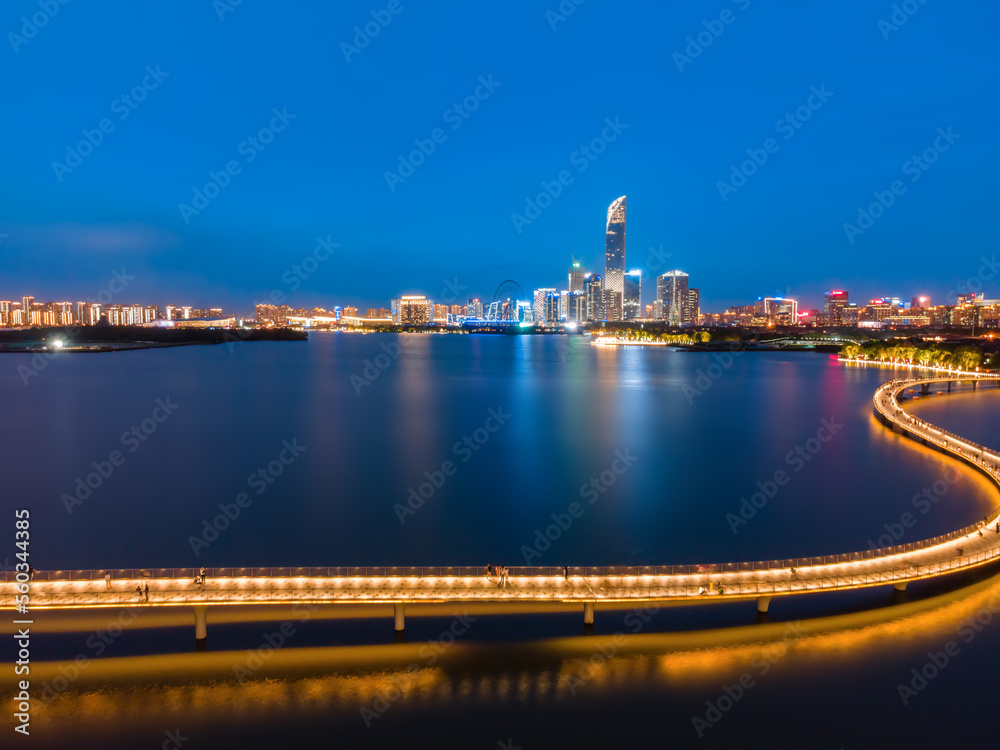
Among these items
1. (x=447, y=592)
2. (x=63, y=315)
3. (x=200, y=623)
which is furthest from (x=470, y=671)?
(x=63, y=315)

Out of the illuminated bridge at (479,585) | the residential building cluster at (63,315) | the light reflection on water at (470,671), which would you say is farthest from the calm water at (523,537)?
the residential building cluster at (63,315)

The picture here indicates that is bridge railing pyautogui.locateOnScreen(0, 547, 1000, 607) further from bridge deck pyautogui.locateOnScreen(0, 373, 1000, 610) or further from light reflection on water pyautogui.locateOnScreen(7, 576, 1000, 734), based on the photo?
light reflection on water pyautogui.locateOnScreen(7, 576, 1000, 734)

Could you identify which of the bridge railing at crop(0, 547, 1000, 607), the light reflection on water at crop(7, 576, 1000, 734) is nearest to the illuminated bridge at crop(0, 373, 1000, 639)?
the bridge railing at crop(0, 547, 1000, 607)

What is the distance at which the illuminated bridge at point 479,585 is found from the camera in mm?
10711

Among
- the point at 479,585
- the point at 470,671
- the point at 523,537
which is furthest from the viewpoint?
the point at 523,537

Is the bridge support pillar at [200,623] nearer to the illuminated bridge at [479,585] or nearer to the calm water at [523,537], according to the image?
the illuminated bridge at [479,585]

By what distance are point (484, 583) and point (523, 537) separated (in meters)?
5.66

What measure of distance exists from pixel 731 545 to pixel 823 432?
17624mm

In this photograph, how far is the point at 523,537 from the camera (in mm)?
16906

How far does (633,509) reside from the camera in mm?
19172

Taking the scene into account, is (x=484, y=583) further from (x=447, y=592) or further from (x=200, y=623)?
(x=200, y=623)

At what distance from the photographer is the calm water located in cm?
968

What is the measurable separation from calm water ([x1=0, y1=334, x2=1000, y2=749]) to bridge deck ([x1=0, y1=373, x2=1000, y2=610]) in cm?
86

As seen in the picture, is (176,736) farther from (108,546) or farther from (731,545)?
(731,545)
